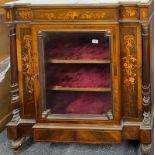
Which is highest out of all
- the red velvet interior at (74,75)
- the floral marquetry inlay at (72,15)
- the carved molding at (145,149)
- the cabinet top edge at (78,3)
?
the cabinet top edge at (78,3)

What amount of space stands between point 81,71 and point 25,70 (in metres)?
0.28

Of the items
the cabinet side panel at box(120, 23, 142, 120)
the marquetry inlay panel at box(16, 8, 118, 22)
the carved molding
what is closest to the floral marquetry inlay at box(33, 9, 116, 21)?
the marquetry inlay panel at box(16, 8, 118, 22)

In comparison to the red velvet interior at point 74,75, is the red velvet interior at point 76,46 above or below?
above

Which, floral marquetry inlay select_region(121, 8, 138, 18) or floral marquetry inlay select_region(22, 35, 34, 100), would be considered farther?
floral marquetry inlay select_region(22, 35, 34, 100)

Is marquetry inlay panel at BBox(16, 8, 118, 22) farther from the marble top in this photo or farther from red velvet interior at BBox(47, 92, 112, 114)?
red velvet interior at BBox(47, 92, 112, 114)

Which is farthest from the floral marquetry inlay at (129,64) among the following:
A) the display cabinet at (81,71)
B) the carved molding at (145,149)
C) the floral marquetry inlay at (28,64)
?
the floral marquetry inlay at (28,64)

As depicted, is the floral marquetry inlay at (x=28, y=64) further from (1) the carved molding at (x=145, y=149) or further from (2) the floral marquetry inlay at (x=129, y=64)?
(1) the carved molding at (x=145, y=149)

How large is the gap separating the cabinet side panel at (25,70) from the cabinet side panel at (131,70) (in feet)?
1.50

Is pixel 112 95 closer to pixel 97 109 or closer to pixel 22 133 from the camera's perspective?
pixel 97 109

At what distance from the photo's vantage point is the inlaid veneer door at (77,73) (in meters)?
1.82

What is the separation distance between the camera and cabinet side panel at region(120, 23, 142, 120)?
180cm

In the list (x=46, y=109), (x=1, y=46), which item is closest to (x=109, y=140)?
(x=46, y=109)

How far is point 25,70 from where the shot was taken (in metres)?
1.93

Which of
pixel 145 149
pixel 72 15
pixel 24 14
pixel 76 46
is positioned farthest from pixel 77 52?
pixel 145 149
